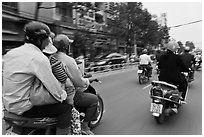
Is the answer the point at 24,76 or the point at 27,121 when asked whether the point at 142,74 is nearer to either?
the point at 27,121

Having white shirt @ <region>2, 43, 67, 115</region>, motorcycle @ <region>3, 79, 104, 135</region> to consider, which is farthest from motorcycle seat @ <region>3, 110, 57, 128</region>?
white shirt @ <region>2, 43, 67, 115</region>

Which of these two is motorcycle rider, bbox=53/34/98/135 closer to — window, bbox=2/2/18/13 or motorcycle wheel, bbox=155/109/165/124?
motorcycle wheel, bbox=155/109/165/124

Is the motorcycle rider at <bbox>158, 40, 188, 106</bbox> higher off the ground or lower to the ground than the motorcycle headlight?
higher

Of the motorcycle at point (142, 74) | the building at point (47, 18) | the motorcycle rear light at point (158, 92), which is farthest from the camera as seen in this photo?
the building at point (47, 18)

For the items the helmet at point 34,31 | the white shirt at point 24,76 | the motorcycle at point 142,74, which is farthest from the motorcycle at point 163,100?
the motorcycle at point 142,74

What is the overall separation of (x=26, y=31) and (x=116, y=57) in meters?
19.1

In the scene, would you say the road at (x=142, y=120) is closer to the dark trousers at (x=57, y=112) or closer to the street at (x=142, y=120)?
the street at (x=142, y=120)

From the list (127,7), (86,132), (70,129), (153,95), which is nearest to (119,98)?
(153,95)

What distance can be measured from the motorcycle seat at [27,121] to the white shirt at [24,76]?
0.34 feet

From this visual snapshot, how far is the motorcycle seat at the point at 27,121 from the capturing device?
2.59 meters

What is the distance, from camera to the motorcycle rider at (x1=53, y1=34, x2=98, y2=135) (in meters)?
3.26

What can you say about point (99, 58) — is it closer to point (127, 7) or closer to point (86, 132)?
point (127, 7)

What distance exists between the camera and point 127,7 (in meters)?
31.3

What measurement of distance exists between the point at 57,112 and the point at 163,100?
2685mm
